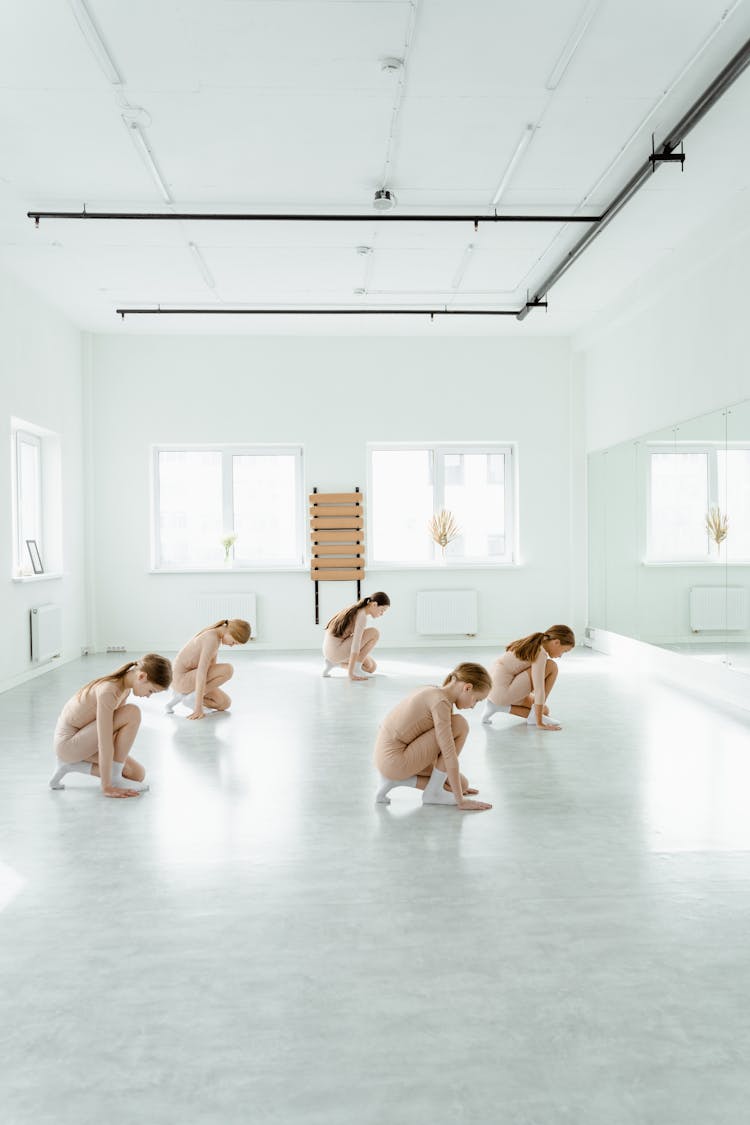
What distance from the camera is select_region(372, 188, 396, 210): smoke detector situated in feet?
21.3

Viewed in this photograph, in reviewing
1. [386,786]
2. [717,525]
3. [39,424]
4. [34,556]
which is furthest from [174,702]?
[717,525]

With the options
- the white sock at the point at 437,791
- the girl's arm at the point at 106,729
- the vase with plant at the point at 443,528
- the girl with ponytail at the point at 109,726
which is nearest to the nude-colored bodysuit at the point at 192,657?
the girl with ponytail at the point at 109,726

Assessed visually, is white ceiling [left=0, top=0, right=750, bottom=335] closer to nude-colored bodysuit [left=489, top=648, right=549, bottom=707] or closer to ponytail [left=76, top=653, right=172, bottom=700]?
ponytail [left=76, top=653, right=172, bottom=700]

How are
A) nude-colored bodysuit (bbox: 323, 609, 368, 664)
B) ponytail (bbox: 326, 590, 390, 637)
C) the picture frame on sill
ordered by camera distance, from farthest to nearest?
the picture frame on sill → nude-colored bodysuit (bbox: 323, 609, 368, 664) → ponytail (bbox: 326, 590, 390, 637)

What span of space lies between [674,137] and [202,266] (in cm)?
441

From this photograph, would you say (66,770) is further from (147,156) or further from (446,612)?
(446,612)

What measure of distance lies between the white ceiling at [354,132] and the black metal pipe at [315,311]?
88 cm

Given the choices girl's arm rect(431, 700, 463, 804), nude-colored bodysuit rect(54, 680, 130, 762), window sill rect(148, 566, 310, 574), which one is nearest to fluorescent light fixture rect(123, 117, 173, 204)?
nude-colored bodysuit rect(54, 680, 130, 762)

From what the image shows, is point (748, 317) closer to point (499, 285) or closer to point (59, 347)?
point (499, 285)

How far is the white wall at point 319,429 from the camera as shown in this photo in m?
11.1

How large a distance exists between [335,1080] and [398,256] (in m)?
7.13

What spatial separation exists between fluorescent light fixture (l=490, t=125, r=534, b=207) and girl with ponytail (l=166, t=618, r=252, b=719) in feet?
11.9

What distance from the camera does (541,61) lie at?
4.78 m

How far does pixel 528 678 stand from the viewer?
6363mm
